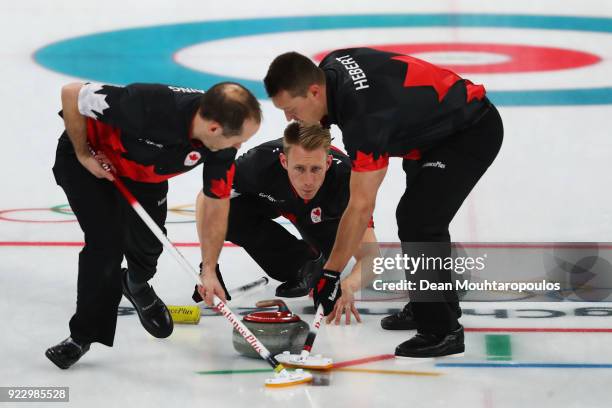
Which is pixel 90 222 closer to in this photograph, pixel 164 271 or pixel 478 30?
pixel 164 271

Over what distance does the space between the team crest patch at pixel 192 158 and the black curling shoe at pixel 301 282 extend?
1.05 m

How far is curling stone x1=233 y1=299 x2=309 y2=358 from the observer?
3.99m

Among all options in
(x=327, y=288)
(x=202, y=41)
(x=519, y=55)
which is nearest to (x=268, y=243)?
(x=327, y=288)

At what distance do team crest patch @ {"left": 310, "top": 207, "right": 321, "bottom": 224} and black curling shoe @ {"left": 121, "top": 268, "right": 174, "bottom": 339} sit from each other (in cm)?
81

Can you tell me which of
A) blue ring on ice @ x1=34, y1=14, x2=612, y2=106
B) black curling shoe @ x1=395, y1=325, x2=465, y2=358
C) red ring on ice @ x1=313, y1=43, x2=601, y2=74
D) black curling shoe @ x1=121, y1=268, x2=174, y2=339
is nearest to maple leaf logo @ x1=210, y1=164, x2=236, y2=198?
black curling shoe @ x1=121, y1=268, x2=174, y2=339

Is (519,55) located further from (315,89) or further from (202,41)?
(315,89)

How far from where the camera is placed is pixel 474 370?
12.6ft

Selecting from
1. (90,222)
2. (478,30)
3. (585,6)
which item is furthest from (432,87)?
(585,6)

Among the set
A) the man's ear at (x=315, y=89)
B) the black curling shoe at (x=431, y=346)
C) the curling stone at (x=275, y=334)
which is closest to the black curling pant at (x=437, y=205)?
the black curling shoe at (x=431, y=346)

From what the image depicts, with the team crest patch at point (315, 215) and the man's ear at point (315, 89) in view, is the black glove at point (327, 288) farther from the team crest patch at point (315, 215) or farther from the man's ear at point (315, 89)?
the team crest patch at point (315, 215)

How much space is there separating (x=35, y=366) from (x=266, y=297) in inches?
51.6

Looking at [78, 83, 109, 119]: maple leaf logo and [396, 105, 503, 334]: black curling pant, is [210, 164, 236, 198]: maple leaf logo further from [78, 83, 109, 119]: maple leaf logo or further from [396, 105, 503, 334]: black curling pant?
[396, 105, 503, 334]: black curling pant

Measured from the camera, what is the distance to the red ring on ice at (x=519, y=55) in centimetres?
962

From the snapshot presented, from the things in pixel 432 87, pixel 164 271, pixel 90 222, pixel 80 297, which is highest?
pixel 432 87
